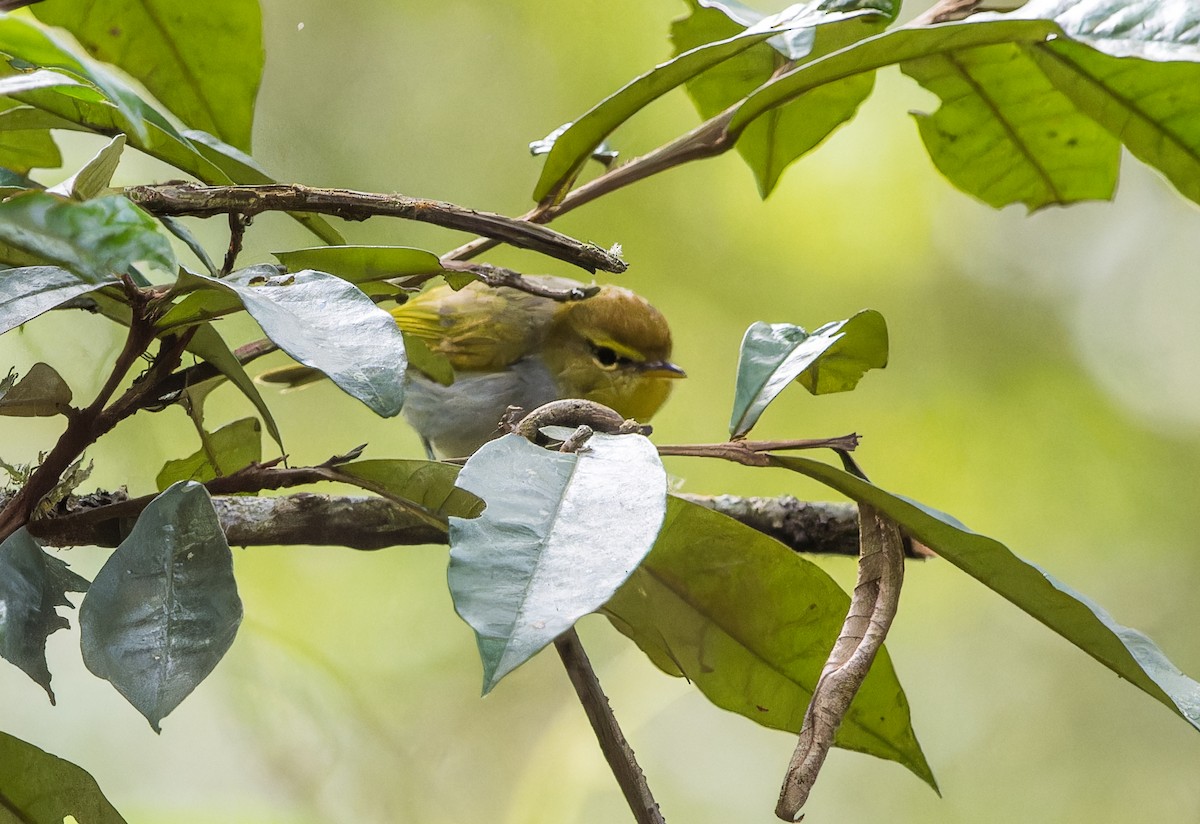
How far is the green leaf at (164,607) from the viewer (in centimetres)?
55

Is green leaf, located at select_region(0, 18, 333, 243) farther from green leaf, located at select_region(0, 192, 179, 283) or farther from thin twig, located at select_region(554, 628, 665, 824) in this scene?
thin twig, located at select_region(554, 628, 665, 824)

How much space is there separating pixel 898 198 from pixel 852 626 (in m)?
2.36

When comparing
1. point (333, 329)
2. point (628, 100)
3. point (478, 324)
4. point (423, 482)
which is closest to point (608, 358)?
point (478, 324)

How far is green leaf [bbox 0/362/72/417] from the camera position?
71 cm

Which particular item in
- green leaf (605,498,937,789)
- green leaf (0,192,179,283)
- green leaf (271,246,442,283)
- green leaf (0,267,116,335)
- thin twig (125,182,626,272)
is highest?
green leaf (0,192,179,283)

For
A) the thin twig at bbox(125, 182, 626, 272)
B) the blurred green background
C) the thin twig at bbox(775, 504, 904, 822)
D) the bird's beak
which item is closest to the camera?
the thin twig at bbox(775, 504, 904, 822)

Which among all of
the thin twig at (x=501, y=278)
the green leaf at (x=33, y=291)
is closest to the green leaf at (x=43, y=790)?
the green leaf at (x=33, y=291)

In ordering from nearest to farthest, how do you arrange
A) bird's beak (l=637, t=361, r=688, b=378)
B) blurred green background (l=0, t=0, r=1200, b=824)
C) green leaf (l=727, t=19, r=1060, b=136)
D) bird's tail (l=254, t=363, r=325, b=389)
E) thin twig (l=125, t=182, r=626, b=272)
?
thin twig (l=125, t=182, r=626, b=272) < green leaf (l=727, t=19, r=1060, b=136) < bird's tail (l=254, t=363, r=325, b=389) < bird's beak (l=637, t=361, r=688, b=378) < blurred green background (l=0, t=0, r=1200, b=824)

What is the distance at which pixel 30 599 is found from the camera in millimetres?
618

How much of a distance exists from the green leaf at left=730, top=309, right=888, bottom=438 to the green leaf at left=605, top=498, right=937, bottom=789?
3.8 inches

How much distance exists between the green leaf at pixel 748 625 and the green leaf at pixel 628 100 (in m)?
0.34

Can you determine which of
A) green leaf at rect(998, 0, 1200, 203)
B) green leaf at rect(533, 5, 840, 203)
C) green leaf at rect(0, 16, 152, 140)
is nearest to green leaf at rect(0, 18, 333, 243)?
green leaf at rect(0, 16, 152, 140)

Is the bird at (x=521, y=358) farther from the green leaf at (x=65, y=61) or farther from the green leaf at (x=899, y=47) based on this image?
the green leaf at (x=65, y=61)

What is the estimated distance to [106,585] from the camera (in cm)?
58
